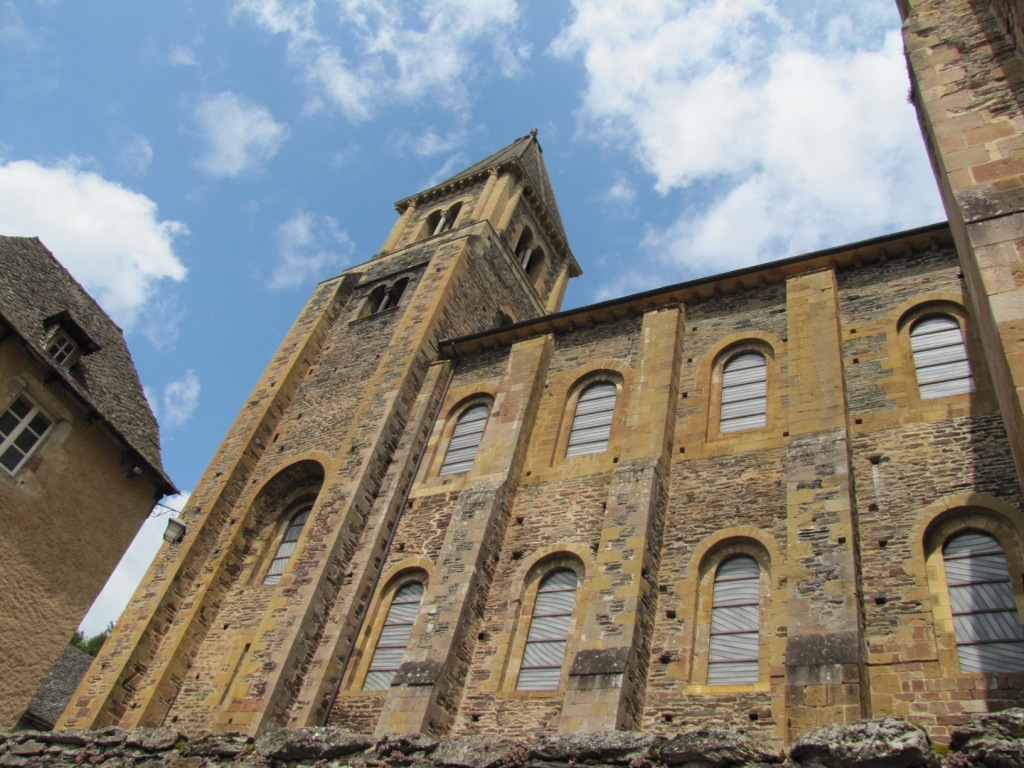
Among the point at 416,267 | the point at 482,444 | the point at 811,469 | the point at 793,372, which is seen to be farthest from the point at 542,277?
the point at 811,469

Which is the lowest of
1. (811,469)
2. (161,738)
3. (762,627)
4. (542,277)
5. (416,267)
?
(161,738)

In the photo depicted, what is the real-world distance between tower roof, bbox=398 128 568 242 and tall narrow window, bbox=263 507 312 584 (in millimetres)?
15489

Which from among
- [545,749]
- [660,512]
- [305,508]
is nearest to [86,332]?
[305,508]

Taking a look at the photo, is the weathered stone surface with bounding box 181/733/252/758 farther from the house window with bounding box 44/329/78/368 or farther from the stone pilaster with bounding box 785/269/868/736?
the house window with bounding box 44/329/78/368

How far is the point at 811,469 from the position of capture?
1231 centimetres

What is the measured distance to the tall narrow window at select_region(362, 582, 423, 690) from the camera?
1407 cm

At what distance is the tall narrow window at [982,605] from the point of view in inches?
387

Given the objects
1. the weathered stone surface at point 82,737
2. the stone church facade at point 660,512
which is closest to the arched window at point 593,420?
the stone church facade at point 660,512

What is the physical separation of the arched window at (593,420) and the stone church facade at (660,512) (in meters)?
0.06

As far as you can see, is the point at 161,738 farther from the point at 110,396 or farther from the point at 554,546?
the point at 110,396

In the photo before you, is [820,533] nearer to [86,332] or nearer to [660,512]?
[660,512]

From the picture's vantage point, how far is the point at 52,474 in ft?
52.3

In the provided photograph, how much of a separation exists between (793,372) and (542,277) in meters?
17.0

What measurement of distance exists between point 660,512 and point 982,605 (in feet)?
15.7
